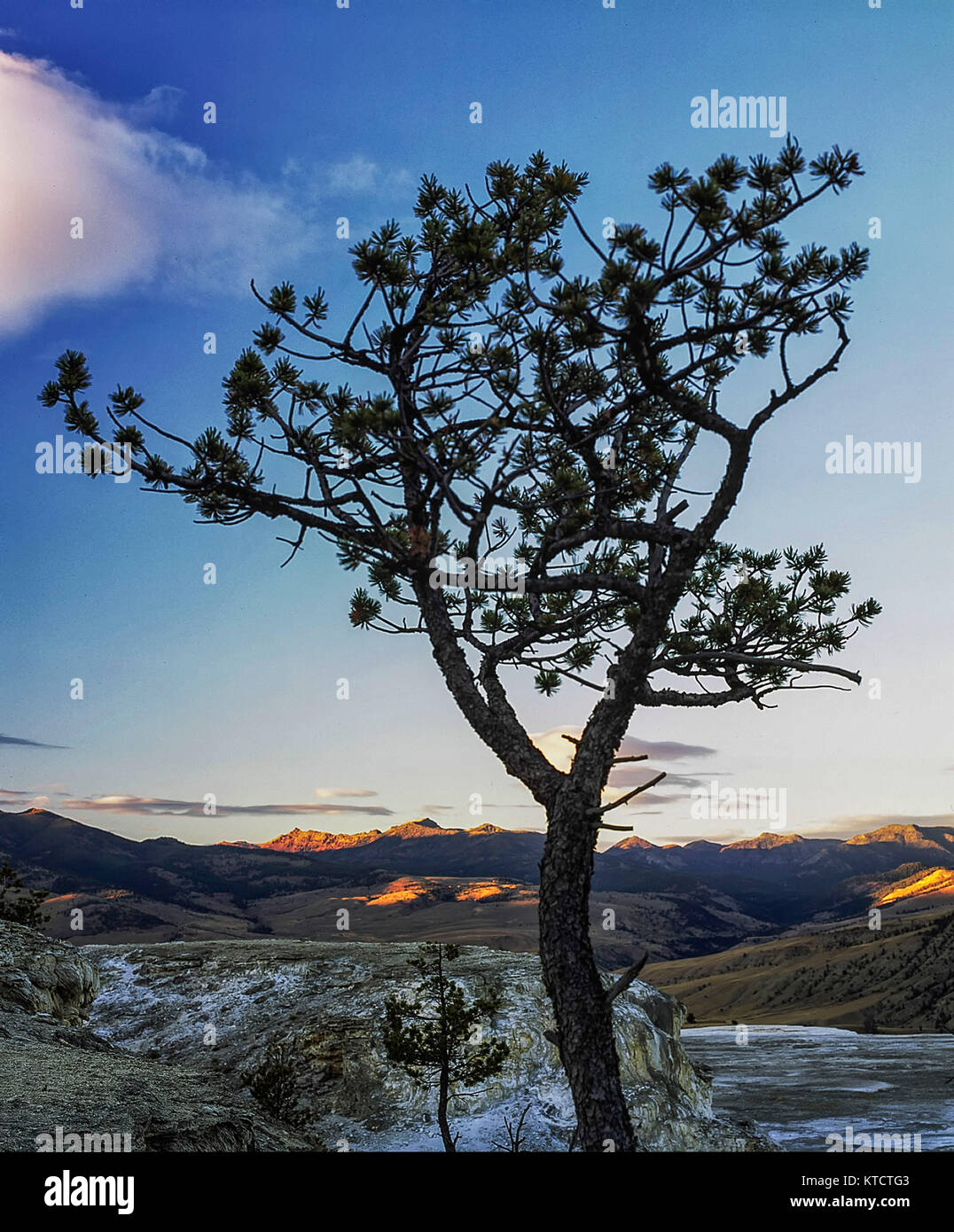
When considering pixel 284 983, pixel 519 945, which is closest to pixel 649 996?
pixel 284 983

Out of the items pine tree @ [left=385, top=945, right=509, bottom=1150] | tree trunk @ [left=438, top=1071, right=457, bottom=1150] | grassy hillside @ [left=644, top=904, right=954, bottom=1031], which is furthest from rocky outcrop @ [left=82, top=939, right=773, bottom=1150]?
grassy hillside @ [left=644, top=904, right=954, bottom=1031]

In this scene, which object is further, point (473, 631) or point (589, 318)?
point (473, 631)

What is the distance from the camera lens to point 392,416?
26.4 feet

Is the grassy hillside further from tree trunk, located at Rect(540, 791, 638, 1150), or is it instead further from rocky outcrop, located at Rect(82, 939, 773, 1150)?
tree trunk, located at Rect(540, 791, 638, 1150)

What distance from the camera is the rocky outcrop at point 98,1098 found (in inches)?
266

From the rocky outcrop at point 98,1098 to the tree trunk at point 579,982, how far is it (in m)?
2.55

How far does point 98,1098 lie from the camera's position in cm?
748

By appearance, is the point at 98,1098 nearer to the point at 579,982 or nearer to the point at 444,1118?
the point at 579,982

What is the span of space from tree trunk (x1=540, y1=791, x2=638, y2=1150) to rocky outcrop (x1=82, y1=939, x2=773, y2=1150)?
439 cm

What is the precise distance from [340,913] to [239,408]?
8.10 metres

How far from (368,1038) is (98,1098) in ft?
19.3

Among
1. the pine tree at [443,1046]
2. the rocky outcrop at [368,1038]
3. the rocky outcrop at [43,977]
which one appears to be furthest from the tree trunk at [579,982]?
the rocky outcrop at [43,977]

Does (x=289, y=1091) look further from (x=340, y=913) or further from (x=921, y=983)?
(x=921, y=983)

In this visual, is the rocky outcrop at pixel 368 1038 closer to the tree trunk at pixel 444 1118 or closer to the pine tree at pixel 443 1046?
the tree trunk at pixel 444 1118
